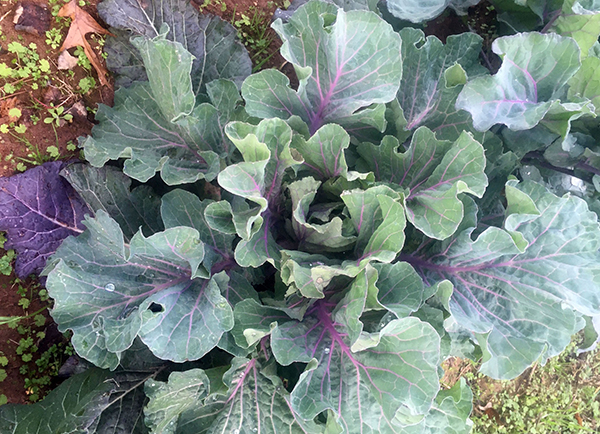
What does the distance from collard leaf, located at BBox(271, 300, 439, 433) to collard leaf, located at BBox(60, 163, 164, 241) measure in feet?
2.55

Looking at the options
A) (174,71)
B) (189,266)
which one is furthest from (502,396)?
(174,71)

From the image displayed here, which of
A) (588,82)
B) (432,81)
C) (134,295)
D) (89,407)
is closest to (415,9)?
(432,81)

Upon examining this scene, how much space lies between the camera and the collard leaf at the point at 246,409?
174cm

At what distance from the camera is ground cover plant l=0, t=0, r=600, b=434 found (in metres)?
1.49

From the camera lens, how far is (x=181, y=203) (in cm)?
171

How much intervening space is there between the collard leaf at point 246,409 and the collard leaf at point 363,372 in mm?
230

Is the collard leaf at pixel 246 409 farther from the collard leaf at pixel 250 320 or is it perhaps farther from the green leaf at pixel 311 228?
the green leaf at pixel 311 228

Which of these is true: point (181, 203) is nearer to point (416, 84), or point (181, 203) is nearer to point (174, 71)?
point (174, 71)

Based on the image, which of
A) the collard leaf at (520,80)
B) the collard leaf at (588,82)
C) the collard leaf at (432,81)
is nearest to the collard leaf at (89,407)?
the collard leaf at (432,81)

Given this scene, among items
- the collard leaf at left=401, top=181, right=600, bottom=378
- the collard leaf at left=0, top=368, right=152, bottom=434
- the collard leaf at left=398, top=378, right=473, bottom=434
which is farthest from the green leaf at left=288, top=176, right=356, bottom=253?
the collard leaf at left=0, top=368, right=152, bottom=434

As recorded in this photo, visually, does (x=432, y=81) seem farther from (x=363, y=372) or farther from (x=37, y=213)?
(x=37, y=213)

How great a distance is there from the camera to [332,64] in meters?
1.62

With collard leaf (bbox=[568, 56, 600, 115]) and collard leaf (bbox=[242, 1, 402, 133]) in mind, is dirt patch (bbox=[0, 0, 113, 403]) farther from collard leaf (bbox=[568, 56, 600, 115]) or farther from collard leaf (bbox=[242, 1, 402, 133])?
collard leaf (bbox=[568, 56, 600, 115])

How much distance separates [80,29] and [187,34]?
0.50m
